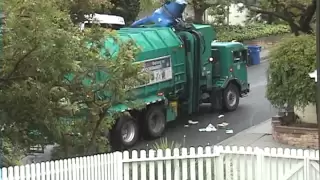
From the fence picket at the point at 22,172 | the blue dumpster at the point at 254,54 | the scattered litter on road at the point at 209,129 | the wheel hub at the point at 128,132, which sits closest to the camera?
the fence picket at the point at 22,172

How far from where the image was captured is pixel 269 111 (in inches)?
805

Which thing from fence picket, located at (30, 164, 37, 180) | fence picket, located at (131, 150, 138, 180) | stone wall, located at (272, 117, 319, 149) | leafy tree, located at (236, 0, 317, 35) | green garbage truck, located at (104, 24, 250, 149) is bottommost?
stone wall, located at (272, 117, 319, 149)

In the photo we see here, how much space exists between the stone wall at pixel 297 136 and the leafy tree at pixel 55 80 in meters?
5.58

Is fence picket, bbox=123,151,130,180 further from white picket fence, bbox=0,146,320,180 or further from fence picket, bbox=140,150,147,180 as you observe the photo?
fence picket, bbox=140,150,147,180

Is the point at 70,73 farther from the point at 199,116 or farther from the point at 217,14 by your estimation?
the point at 217,14

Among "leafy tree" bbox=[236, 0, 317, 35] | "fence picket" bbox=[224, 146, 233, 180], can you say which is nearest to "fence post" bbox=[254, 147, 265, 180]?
"fence picket" bbox=[224, 146, 233, 180]

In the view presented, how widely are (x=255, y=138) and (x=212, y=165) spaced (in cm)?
651

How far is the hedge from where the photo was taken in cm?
3666

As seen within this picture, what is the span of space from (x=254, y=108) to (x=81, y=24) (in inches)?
462

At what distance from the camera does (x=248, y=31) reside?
39562 millimetres

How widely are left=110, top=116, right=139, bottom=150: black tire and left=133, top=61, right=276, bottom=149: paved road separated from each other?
0.26 meters

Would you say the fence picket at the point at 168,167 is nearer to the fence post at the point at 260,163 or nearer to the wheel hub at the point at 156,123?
the fence post at the point at 260,163

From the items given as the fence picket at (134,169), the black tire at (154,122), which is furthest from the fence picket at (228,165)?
the black tire at (154,122)

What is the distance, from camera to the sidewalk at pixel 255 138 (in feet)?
49.9
